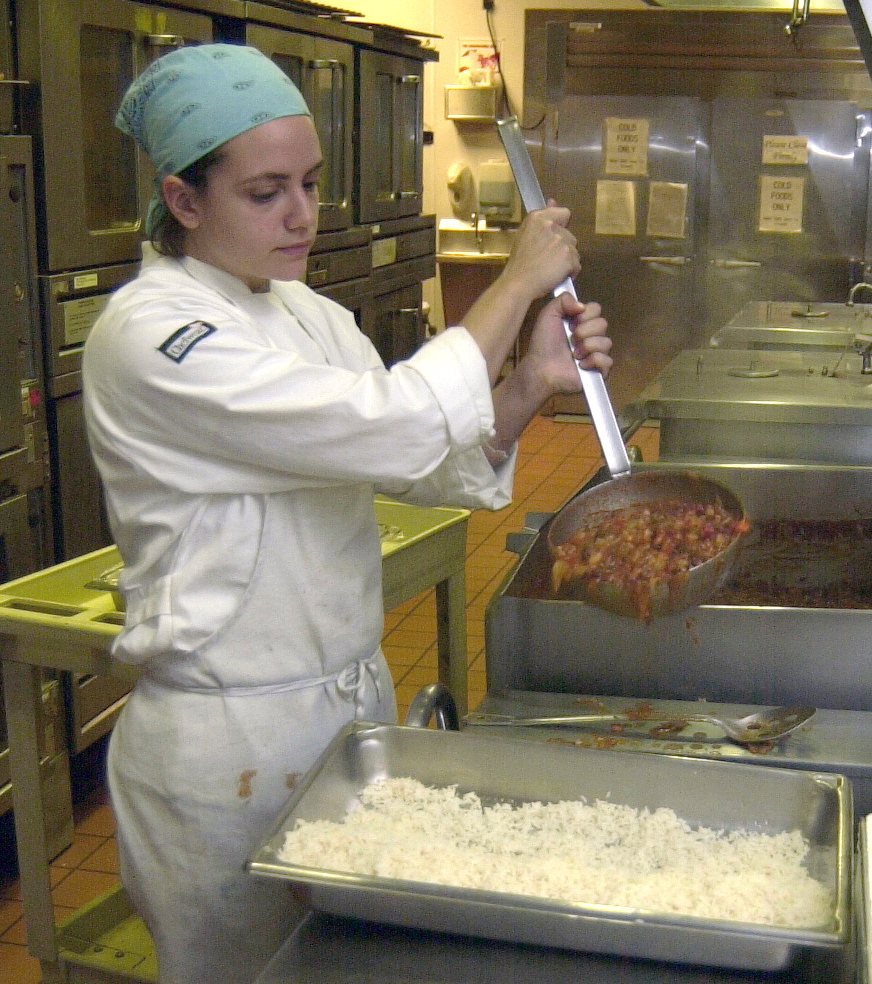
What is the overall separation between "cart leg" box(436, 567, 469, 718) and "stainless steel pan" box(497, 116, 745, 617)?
92cm

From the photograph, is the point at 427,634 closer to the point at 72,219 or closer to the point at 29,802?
the point at 72,219

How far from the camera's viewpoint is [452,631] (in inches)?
114

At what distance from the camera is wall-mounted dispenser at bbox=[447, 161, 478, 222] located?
818 cm

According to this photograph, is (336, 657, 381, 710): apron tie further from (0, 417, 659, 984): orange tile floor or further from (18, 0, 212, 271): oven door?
(18, 0, 212, 271): oven door

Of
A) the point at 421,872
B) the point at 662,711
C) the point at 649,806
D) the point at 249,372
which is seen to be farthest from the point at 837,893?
the point at 249,372

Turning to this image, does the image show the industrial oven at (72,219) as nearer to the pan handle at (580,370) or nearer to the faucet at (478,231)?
the pan handle at (580,370)

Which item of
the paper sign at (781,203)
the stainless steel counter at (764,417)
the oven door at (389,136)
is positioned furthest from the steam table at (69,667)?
the paper sign at (781,203)

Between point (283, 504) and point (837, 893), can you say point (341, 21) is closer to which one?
point (283, 504)

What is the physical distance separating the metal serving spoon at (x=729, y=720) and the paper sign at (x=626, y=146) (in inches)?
255

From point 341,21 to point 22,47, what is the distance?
83.8 inches

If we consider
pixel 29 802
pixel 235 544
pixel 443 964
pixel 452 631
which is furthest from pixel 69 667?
pixel 443 964

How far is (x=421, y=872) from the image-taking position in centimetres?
117

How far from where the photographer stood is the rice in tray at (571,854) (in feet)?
3.65

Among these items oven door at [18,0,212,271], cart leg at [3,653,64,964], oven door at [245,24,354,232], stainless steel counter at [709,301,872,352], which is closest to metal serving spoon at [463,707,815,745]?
cart leg at [3,653,64,964]
